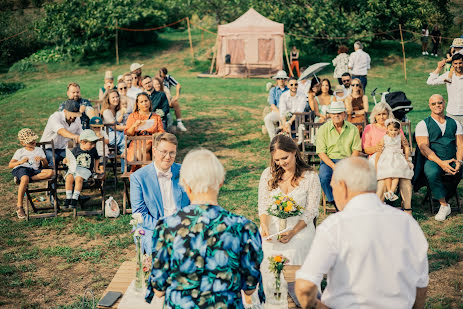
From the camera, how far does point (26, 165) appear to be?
7.29 metres

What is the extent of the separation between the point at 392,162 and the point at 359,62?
30.2ft

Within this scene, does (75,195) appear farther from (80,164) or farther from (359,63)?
(359,63)

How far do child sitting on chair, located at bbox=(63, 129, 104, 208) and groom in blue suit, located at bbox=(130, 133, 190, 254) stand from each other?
301 centimetres

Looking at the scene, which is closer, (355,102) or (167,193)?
(167,193)

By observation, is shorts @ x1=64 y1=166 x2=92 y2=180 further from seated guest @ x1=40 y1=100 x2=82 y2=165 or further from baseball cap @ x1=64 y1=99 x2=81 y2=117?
baseball cap @ x1=64 y1=99 x2=81 y2=117

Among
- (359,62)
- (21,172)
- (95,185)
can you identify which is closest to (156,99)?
(95,185)

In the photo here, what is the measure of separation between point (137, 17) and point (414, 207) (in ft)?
84.9

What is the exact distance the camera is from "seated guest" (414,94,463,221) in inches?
277

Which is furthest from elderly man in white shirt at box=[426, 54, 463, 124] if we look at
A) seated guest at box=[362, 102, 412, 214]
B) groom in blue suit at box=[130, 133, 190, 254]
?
groom in blue suit at box=[130, 133, 190, 254]

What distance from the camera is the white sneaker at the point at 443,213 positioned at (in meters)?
6.93

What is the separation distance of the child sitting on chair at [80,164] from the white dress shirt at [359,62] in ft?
33.8

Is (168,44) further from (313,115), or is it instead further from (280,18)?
(313,115)

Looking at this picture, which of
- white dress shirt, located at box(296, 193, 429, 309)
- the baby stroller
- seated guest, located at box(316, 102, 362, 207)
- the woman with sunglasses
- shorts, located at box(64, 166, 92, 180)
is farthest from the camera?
the baby stroller

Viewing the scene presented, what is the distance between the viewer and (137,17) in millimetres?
29969
